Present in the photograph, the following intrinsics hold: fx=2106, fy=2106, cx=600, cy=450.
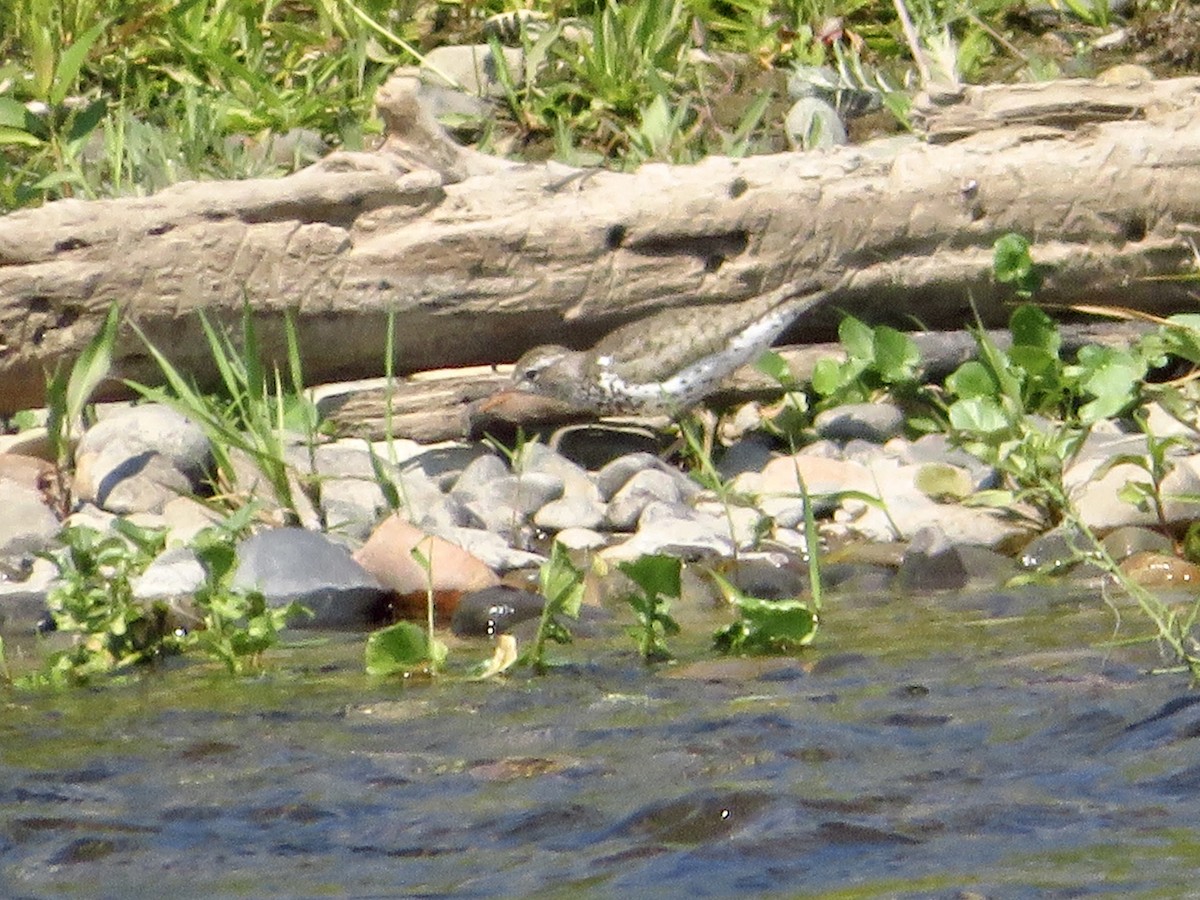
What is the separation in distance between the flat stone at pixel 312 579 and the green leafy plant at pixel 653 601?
0.90m

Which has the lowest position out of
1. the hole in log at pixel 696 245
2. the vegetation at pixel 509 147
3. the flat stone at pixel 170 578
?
the flat stone at pixel 170 578

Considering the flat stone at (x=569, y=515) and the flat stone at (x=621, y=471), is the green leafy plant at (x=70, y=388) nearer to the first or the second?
the flat stone at (x=569, y=515)

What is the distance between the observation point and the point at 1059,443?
5.40 meters

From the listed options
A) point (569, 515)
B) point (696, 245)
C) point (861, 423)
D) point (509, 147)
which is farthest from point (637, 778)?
point (509, 147)

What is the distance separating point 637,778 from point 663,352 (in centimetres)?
299

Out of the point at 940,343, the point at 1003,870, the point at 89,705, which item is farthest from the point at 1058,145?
the point at 1003,870

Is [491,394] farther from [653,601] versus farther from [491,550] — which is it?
[653,601]

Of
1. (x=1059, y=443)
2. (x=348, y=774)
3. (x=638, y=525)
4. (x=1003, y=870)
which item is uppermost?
(x=1003, y=870)

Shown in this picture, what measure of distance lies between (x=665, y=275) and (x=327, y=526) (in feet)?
4.29

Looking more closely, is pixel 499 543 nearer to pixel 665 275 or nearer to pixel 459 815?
pixel 665 275

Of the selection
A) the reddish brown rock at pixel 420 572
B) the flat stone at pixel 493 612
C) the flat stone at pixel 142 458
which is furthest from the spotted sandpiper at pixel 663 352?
the flat stone at pixel 493 612

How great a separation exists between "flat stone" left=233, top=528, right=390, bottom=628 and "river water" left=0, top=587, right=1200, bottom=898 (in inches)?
21.8

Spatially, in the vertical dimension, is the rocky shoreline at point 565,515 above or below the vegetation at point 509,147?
below

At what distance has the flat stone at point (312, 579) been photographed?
5.09 meters
